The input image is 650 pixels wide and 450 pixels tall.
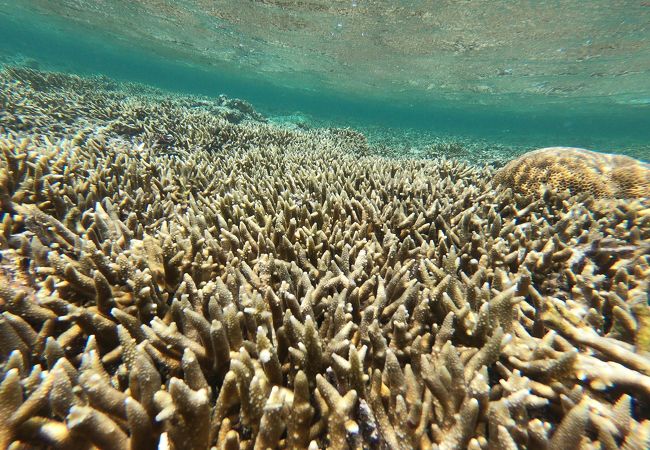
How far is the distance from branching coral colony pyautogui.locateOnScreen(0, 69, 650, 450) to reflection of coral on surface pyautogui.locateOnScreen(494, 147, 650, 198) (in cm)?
110

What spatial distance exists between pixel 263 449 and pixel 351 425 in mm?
431

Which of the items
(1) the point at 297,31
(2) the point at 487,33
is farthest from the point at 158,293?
(1) the point at 297,31

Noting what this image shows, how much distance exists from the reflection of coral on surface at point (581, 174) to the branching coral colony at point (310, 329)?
3.59 ft

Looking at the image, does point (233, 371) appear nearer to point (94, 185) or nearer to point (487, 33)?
point (94, 185)

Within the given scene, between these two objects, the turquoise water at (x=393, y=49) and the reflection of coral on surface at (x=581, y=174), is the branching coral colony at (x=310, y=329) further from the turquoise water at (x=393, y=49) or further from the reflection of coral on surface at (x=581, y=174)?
the turquoise water at (x=393, y=49)

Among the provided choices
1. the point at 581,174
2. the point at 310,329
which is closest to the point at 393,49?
the point at 581,174

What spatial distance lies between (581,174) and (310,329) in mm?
6246

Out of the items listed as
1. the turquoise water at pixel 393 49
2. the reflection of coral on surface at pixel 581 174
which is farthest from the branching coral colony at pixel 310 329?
the turquoise water at pixel 393 49

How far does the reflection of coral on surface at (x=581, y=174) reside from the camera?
491 centimetres

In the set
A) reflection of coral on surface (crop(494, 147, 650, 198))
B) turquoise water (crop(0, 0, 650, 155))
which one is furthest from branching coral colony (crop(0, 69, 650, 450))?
turquoise water (crop(0, 0, 650, 155))

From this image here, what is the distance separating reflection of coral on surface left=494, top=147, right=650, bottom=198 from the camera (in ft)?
16.1

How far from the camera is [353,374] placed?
5.42 feet

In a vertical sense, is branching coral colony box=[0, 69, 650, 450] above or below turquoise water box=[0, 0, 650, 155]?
below

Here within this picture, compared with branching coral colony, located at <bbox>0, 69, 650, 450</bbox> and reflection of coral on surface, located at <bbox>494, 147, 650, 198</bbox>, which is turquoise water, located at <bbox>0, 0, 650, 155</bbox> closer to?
reflection of coral on surface, located at <bbox>494, 147, 650, 198</bbox>
